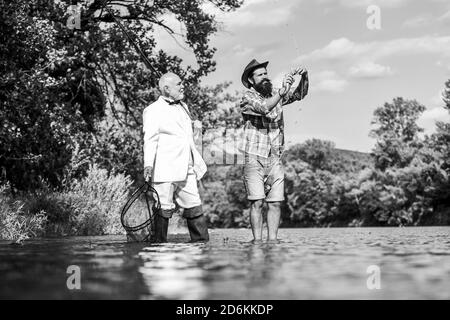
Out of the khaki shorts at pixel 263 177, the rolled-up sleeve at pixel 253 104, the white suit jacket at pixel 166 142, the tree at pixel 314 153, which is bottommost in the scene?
the khaki shorts at pixel 263 177

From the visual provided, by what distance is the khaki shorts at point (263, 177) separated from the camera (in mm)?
9750

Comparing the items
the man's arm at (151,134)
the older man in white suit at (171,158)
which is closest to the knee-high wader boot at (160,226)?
the older man in white suit at (171,158)

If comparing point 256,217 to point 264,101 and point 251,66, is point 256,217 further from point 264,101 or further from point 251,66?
point 251,66

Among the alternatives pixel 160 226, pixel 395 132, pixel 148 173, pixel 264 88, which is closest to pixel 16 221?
pixel 160 226

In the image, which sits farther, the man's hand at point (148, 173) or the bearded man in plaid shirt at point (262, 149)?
the bearded man in plaid shirt at point (262, 149)

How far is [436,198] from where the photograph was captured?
6456 centimetres

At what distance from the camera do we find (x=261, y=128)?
9.87m

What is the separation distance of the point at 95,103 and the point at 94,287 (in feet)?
56.7

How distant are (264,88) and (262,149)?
2.81ft

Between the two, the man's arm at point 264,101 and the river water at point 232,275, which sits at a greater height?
the man's arm at point 264,101

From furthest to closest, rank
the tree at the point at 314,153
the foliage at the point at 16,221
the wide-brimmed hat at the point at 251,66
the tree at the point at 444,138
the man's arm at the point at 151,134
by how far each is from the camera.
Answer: the tree at the point at 314,153 < the tree at the point at 444,138 < the foliage at the point at 16,221 < the wide-brimmed hat at the point at 251,66 < the man's arm at the point at 151,134

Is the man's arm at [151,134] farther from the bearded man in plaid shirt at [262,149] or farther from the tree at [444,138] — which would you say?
the tree at [444,138]

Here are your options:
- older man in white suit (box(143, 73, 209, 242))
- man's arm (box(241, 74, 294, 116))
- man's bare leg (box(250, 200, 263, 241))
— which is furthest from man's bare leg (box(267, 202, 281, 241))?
man's arm (box(241, 74, 294, 116))

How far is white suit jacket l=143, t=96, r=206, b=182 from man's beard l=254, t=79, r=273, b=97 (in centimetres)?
107
